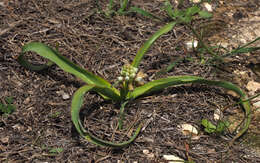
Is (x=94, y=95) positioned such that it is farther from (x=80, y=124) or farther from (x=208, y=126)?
(x=208, y=126)

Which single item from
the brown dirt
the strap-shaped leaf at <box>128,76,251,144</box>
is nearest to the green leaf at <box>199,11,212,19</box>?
the brown dirt

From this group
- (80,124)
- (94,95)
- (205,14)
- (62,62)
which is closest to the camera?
(80,124)

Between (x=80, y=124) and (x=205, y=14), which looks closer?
(x=80, y=124)

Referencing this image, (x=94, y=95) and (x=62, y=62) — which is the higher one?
(x=62, y=62)

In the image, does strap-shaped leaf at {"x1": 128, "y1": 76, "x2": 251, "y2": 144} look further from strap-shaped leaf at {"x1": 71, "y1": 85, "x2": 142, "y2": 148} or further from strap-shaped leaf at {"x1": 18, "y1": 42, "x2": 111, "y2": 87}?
strap-shaped leaf at {"x1": 71, "y1": 85, "x2": 142, "y2": 148}

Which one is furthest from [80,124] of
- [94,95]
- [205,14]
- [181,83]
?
[205,14]

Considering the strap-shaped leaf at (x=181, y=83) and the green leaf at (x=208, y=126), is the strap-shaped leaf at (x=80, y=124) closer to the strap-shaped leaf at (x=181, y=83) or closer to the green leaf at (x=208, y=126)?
the strap-shaped leaf at (x=181, y=83)
